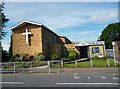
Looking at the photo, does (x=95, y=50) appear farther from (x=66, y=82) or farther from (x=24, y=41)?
(x=66, y=82)

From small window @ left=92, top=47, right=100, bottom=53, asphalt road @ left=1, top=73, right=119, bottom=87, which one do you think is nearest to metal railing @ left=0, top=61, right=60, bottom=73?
asphalt road @ left=1, top=73, right=119, bottom=87

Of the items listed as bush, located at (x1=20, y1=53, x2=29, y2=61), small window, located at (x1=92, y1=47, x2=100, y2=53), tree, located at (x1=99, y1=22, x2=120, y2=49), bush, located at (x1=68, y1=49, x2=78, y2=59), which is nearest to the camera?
bush, located at (x1=20, y1=53, x2=29, y2=61)

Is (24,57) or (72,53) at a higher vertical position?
(72,53)

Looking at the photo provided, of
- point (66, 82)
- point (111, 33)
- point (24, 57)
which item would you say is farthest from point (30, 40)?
point (111, 33)

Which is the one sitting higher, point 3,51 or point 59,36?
point 59,36

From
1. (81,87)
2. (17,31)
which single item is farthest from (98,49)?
(81,87)

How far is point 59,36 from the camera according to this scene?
96.5 ft

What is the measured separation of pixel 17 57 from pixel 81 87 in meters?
15.2

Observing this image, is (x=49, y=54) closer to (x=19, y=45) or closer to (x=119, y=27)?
(x=19, y=45)

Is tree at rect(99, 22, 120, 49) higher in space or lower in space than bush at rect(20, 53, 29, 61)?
higher

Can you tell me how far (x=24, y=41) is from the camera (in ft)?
69.3

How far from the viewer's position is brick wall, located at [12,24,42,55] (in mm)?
20312

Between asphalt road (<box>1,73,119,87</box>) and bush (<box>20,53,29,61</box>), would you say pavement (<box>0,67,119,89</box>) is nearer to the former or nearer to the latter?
asphalt road (<box>1,73,119,87</box>)

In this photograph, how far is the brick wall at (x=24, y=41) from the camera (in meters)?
20.3
